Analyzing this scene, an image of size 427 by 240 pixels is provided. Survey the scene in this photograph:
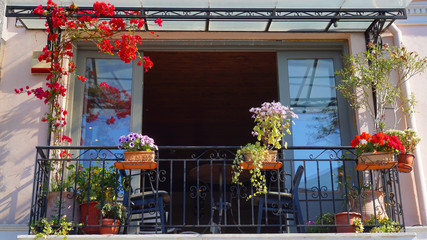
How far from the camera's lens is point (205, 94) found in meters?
9.09

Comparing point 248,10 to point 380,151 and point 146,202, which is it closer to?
point 380,151

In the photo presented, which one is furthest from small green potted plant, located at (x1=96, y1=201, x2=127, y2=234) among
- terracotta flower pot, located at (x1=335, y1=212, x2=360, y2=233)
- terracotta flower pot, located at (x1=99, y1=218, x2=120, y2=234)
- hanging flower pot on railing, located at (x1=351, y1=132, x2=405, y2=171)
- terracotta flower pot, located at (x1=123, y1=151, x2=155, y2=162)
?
hanging flower pot on railing, located at (x1=351, y1=132, x2=405, y2=171)

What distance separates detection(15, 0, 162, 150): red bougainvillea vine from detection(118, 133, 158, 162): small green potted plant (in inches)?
49.3

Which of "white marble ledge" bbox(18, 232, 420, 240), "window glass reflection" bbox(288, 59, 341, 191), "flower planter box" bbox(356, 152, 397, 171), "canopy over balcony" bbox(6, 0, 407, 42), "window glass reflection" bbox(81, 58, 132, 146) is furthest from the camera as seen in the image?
"window glass reflection" bbox(81, 58, 132, 146)

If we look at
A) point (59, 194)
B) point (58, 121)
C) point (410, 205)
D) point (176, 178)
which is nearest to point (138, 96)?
point (58, 121)

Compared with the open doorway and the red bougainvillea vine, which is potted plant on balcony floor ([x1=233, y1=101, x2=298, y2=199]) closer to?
the red bougainvillea vine

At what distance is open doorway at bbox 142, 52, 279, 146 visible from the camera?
781 centimetres

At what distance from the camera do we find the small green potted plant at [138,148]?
4.92m

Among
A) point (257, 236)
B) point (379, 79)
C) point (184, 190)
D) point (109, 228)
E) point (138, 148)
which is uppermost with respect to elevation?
point (379, 79)

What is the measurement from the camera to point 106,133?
6344mm

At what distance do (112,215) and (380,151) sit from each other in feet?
8.77

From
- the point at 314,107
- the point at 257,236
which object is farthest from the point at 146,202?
the point at 314,107

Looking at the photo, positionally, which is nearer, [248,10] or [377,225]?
[377,225]

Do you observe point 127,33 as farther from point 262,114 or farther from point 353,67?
point 353,67
